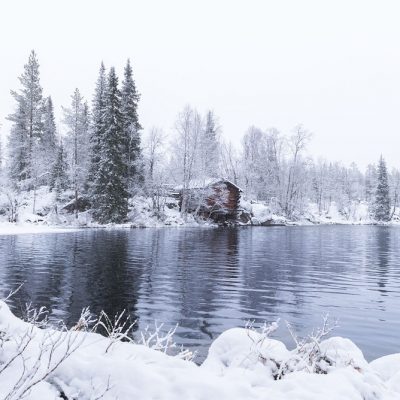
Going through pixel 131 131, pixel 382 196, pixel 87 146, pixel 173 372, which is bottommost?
pixel 173 372

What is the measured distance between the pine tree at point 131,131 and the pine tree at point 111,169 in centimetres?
336

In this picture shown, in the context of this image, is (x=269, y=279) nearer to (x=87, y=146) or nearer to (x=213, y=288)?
(x=213, y=288)

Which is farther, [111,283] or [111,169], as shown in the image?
[111,169]

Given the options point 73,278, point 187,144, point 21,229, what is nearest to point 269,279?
point 73,278

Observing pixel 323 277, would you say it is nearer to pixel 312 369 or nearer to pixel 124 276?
pixel 124 276

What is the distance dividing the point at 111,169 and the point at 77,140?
34.7ft

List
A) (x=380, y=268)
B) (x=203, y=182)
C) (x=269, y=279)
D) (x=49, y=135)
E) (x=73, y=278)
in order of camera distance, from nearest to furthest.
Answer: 1. (x=73, y=278)
2. (x=269, y=279)
3. (x=380, y=268)
4. (x=203, y=182)
5. (x=49, y=135)

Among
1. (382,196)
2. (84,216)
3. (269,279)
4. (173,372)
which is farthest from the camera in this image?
(382,196)

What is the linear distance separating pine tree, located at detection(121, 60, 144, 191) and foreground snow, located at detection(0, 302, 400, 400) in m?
47.5

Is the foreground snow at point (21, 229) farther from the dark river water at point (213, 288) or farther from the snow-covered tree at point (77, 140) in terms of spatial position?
the dark river water at point (213, 288)

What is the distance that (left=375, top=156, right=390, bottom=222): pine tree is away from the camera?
8581 cm

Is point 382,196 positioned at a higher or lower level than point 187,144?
lower

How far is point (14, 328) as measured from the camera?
14.8 ft

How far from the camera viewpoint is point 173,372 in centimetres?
398
